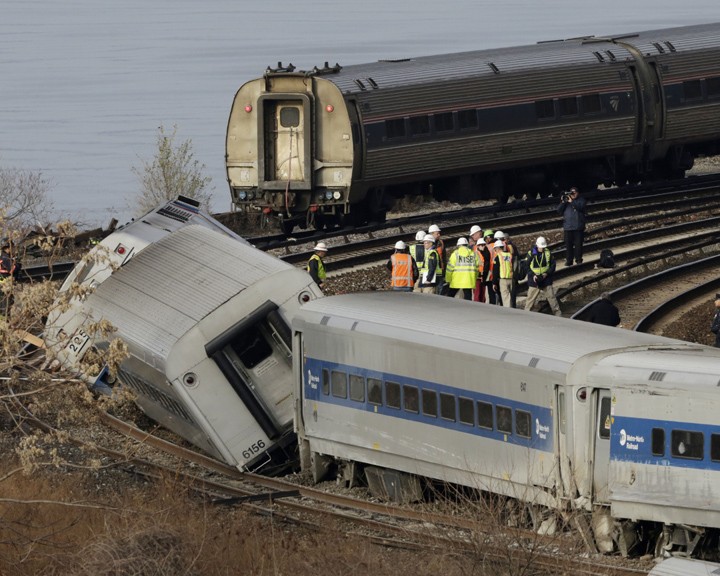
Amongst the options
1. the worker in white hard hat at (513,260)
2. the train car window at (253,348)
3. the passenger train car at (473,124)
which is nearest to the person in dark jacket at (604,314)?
the worker in white hard hat at (513,260)

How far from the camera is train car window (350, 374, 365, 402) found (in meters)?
17.8

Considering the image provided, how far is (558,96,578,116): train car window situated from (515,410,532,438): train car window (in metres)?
22.0

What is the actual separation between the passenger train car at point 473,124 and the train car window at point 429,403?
16.5 metres

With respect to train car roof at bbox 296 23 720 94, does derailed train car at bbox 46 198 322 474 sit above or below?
below

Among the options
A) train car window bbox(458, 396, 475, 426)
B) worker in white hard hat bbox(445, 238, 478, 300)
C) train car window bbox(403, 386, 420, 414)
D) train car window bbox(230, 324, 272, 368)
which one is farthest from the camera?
worker in white hard hat bbox(445, 238, 478, 300)

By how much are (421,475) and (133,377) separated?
5275mm

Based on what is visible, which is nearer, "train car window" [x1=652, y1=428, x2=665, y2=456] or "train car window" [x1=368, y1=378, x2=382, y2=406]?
"train car window" [x1=652, y1=428, x2=665, y2=456]

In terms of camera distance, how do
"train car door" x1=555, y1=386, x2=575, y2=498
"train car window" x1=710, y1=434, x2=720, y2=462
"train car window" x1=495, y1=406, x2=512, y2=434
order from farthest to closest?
"train car window" x1=495, y1=406, x2=512, y2=434 → "train car door" x1=555, y1=386, x2=575, y2=498 → "train car window" x1=710, y1=434, x2=720, y2=462

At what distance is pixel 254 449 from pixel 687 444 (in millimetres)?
7212

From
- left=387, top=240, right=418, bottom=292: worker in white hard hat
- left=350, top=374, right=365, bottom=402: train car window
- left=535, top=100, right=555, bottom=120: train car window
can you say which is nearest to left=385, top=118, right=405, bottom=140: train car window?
left=535, top=100, right=555, bottom=120: train car window

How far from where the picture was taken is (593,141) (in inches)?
1465

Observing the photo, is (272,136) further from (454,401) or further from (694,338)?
(454,401)

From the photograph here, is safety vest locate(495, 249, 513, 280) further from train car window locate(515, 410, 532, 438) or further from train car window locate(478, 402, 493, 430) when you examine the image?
train car window locate(515, 410, 532, 438)

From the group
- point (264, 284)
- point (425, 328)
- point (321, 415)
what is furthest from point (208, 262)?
point (425, 328)
